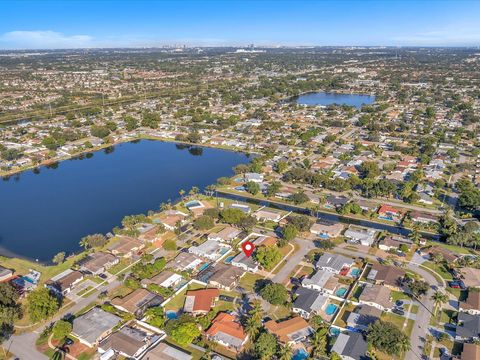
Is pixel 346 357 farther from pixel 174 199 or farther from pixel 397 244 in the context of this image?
pixel 174 199

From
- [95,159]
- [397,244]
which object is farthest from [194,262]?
[95,159]

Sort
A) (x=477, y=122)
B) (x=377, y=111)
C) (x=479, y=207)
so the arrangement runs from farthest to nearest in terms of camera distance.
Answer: (x=377, y=111), (x=477, y=122), (x=479, y=207)

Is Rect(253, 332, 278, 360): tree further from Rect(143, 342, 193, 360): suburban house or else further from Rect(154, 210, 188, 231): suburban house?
Rect(154, 210, 188, 231): suburban house

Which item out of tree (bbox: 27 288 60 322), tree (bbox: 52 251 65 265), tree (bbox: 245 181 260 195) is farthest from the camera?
tree (bbox: 245 181 260 195)

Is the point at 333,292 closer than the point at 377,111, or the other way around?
the point at 333,292

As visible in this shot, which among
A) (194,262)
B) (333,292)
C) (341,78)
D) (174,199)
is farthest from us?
(341,78)

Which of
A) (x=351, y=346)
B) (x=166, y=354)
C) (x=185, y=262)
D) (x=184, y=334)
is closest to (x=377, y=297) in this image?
(x=351, y=346)

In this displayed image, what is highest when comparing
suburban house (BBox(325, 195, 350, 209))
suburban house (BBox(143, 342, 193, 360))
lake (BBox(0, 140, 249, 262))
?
Result: suburban house (BBox(325, 195, 350, 209))

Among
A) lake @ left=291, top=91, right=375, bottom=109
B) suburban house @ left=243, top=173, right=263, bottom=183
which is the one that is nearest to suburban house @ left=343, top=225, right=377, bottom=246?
suburban house @ left=243, top=173, right=263, bottom=183

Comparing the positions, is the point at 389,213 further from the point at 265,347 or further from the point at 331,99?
the point at 331,99
